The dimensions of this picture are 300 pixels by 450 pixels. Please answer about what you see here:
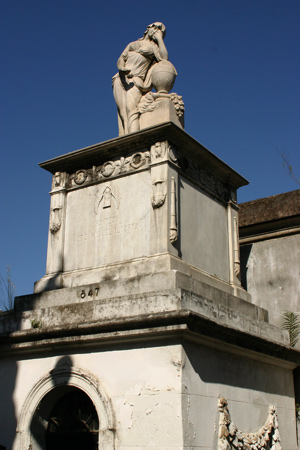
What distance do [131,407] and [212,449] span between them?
125cm

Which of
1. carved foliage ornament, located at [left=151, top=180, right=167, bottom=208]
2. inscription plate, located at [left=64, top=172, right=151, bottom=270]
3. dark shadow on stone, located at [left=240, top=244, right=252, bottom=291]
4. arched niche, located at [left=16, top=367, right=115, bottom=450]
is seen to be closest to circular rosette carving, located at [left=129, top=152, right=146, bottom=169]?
inscription plate, located at [left=64, top=172, right=151, bottom=270]

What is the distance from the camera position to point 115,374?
26.8 ft

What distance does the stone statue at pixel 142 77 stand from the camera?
406 inches

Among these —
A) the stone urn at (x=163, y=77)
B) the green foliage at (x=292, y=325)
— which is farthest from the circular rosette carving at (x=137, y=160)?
the green foliage at (x=292, y=325)

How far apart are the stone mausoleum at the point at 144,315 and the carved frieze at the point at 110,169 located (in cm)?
2

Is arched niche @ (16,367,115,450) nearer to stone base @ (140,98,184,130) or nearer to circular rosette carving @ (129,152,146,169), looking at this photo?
circular rosette carving @ (129,152,146,169)

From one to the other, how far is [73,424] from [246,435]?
2.62 meters

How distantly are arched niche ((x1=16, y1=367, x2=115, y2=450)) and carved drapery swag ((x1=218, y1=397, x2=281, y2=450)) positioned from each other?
5.67 feet

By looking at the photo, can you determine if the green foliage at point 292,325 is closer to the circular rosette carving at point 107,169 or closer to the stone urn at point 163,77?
the circular rosette carving at point 107,169

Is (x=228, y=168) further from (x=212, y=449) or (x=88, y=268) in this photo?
(x=212, y=449)

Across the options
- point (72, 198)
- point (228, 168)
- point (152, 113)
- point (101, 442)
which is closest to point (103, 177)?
point (72, 198)

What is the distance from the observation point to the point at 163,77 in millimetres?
10305

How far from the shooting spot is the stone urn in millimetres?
10312

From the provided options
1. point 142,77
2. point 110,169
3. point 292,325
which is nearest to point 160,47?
point 142,77
